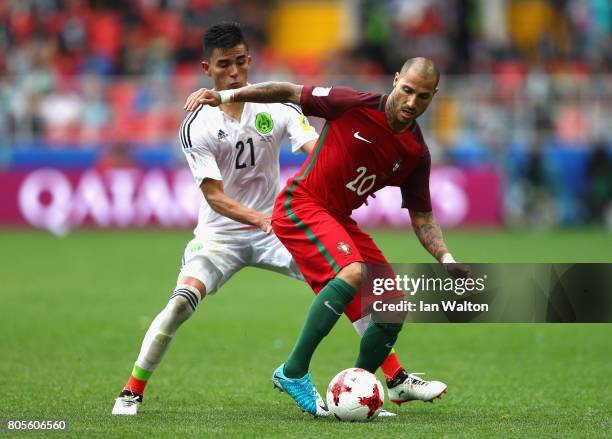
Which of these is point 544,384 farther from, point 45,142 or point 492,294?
point 45,142

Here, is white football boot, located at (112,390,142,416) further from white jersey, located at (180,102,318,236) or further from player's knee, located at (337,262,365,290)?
player's knee, located at (337,262,365,290)

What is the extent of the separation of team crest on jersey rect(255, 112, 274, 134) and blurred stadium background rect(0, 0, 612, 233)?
1583 cm

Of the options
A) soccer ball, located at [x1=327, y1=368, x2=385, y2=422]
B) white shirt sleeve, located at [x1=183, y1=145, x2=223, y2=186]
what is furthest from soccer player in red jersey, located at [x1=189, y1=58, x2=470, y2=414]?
white shirt sleeve, located at [x1=183, y1=145, x2=223, y2=186]

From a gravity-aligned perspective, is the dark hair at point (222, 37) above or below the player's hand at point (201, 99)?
above

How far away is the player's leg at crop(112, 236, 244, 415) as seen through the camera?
7629mm

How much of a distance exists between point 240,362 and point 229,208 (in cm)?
271

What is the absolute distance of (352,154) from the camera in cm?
726

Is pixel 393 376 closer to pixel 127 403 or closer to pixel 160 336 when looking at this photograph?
pixel 160 336

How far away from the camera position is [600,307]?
22.2 ft

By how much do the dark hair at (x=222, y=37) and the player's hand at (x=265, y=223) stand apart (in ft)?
4.20

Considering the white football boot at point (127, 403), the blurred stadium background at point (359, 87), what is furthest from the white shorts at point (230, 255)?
the blurred stadium background at point (359, 87)

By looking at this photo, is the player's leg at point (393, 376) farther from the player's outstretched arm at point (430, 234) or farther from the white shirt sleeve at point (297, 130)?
the white shirt sleeve at point (297, 130)

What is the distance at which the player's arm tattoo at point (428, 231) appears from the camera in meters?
7.57

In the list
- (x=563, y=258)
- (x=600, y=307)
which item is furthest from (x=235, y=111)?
(x=563, y=258)
